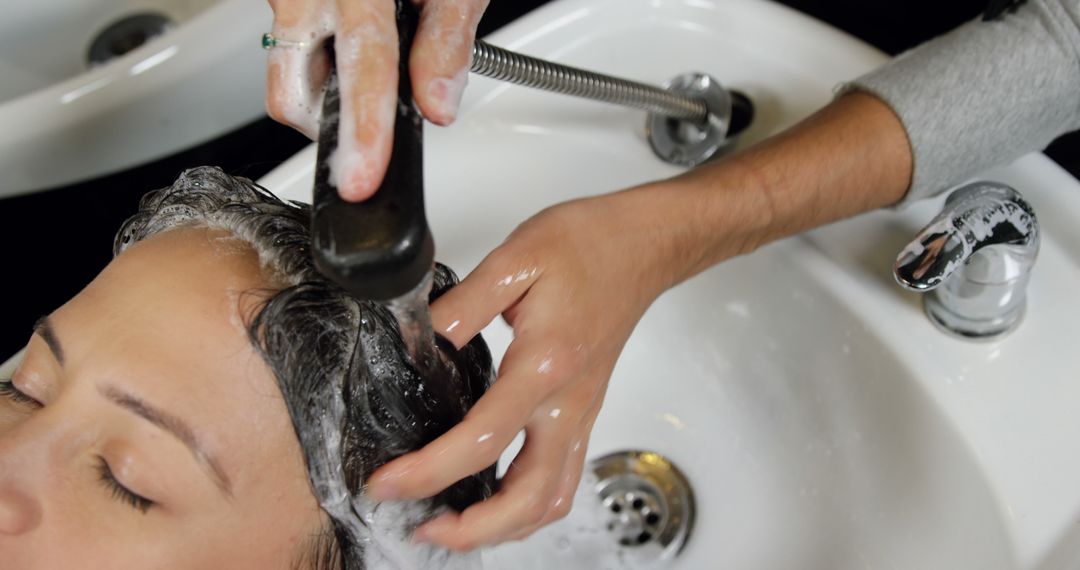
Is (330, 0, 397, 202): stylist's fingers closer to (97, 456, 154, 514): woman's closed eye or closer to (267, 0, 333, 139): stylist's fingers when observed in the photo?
(267, 0, 333, 139): stylist's fingers

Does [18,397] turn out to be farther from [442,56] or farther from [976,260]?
[976,260]

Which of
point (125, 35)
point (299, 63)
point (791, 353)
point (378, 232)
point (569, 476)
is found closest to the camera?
point (378, 232)

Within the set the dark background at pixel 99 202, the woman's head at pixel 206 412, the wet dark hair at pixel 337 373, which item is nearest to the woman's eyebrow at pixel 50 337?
the woman's head at pixel 206 412

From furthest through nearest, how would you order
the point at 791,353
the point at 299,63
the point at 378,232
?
the point at 791,353, the point at 299,63, the point at 378,232

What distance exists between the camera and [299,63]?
63 centimetres

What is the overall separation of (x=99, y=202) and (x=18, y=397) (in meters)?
0.77

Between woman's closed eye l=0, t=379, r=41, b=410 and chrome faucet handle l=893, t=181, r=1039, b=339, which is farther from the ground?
chrome faucet handle l=893, t=181, r=1039, b=339

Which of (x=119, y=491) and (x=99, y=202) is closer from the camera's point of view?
(x=119, y=491)

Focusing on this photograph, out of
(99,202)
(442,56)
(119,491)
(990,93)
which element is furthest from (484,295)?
(99,202)

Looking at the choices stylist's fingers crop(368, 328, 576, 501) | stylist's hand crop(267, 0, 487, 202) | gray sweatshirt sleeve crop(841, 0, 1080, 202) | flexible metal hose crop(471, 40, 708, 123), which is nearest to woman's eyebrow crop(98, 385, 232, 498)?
stylist's fingers crop(368, 328, 576, 501)

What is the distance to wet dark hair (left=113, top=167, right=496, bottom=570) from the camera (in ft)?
2.25

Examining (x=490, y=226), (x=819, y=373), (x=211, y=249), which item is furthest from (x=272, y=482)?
(x=819, y=373)

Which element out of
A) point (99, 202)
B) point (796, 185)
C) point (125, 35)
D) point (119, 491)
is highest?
point (796, 185)

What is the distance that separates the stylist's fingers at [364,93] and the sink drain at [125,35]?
0.91 metres
